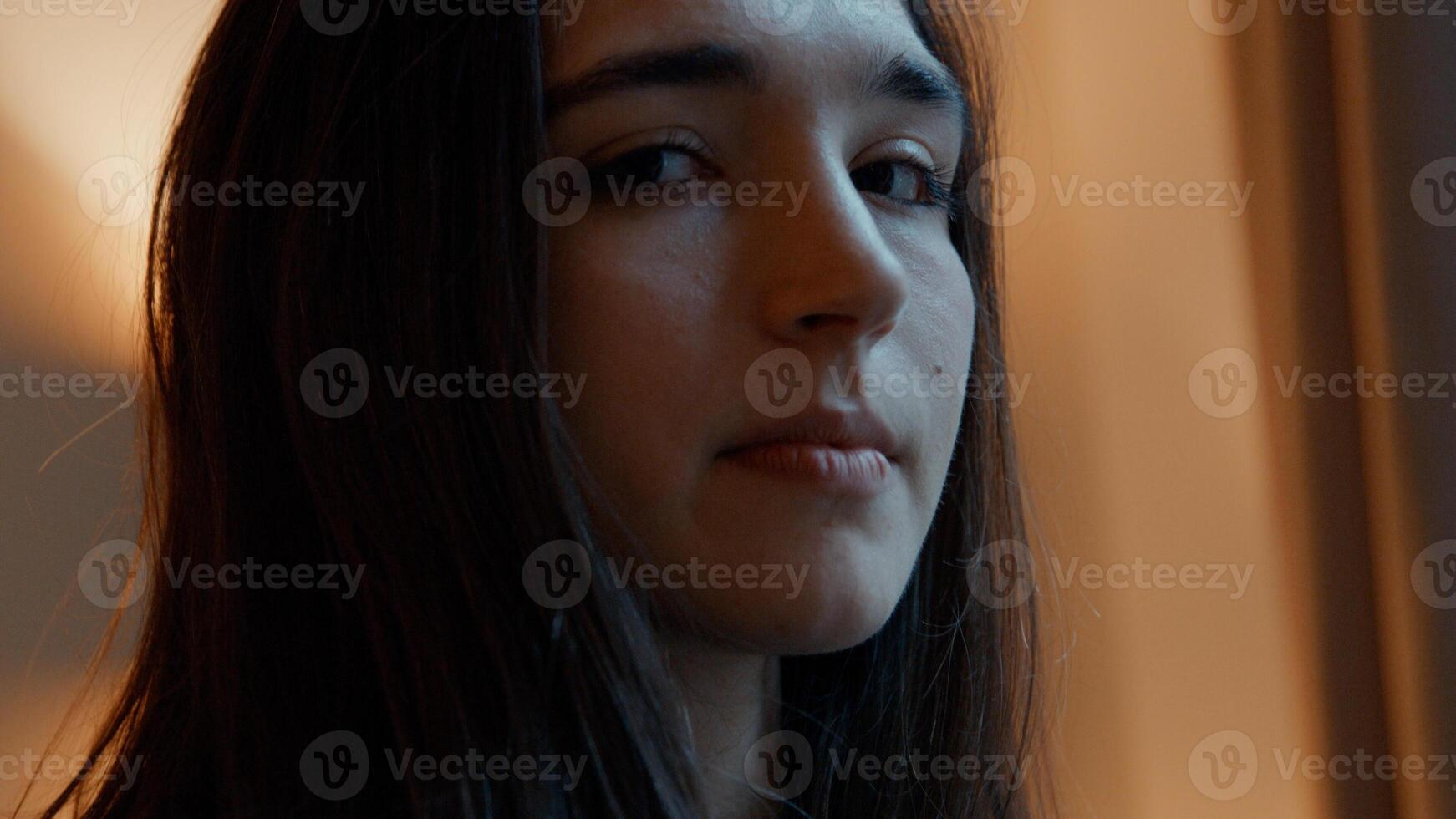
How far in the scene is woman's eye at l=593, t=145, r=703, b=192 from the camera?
64cm

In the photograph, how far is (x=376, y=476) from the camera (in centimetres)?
60

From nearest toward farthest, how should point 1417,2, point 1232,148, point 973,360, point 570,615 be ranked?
point 570,615, point 973,360, point 1417,2, point 1232,148

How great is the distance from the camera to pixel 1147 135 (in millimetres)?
1220

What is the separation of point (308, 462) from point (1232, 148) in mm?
983

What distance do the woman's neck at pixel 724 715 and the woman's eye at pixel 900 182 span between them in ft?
0.99

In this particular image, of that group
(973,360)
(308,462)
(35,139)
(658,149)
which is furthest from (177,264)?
(973,360)

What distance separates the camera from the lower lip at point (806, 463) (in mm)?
630

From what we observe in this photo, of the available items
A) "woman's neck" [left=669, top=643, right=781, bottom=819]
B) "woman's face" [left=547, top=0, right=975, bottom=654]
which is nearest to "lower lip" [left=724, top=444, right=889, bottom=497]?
"woman's face" [left=547, top=0, right=975, bottom=654]

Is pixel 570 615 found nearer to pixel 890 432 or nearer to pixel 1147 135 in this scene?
pixel 890 432

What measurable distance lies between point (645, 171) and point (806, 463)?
18 cm

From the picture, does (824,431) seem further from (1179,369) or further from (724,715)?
(1179,369)

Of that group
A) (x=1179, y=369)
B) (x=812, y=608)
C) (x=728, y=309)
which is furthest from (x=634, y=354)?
(x=1179, y=369)

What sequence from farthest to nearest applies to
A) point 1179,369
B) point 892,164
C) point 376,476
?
point 1179,369
point 892,164
point 376,476

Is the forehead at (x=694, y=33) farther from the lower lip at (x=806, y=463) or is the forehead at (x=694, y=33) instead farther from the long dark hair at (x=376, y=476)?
the lower lip at (x=806, y=463)
